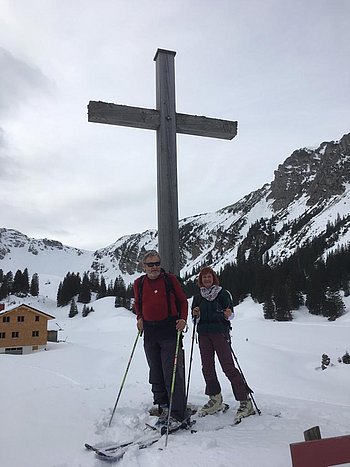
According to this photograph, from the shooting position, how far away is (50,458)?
3.11 meters

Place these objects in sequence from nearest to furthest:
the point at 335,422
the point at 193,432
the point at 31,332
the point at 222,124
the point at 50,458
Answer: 1. the point at 50,458
2. the point at 193,432
3. the point at 335,422
4. the point at 222,124
5. the point at 31,332

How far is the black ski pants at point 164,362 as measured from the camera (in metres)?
4.04

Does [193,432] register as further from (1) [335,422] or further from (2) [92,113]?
(2) [92,113]

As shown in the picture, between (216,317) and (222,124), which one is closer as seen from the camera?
(216,317)

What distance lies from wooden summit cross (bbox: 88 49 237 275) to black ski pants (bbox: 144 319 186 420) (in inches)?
32.6

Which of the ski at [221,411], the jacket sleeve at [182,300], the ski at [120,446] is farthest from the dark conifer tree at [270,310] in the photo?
the ski at [120,446]

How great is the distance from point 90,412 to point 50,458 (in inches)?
47.3

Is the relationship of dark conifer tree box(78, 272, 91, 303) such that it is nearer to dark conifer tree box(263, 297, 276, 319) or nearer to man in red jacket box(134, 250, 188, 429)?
dark conifer tree box(263, 297, 276, 319)

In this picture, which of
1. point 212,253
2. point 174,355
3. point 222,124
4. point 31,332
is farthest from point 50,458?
point 212,253

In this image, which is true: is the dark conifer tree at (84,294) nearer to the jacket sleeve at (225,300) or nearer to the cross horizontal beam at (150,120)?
the cross horizontal beam at (150,120)

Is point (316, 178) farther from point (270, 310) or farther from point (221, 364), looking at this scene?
point (221, 364)

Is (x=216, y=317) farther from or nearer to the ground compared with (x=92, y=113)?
nearer to the ground

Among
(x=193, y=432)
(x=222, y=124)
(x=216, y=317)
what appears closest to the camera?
(x=193, y=432)

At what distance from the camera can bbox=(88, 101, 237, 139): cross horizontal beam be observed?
4.78 m
